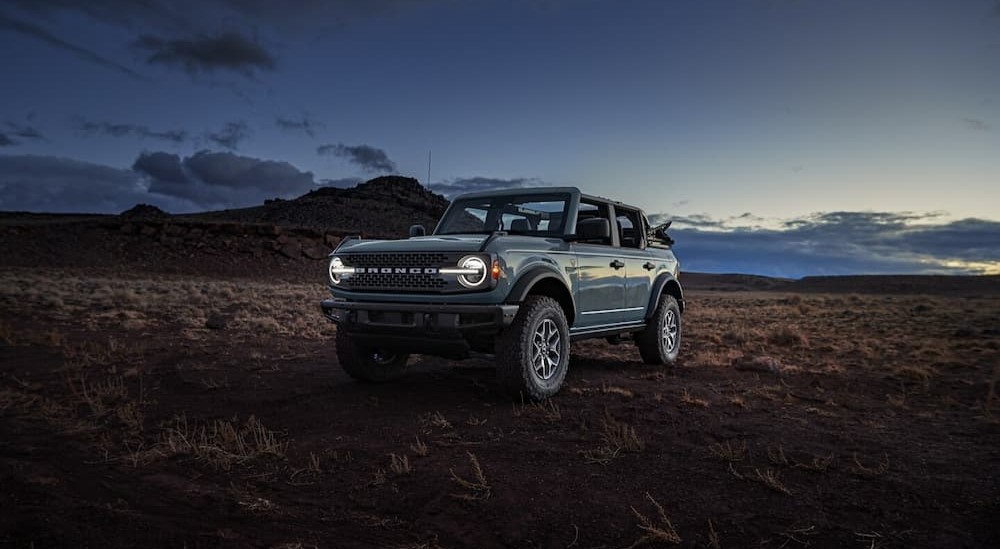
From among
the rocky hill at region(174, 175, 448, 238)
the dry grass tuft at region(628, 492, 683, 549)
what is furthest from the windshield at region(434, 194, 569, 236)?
the rocky hill at region(174, 175, 448, 238)

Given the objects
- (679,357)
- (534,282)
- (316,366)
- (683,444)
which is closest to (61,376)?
(316,366)

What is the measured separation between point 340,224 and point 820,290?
51.0 meters

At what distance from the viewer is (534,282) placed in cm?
605

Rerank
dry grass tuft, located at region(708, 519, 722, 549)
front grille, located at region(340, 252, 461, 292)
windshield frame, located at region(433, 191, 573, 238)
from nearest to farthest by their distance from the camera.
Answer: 1. dry grass tuft, located at region(708, 519, 722, 549)
2. front grille, located at region(340, 252, 461, 292)
3. windshield frame, located at region(433, 191, 573, 238)

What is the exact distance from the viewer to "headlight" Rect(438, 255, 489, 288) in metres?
5.68

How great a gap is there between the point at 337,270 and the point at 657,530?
446 centimetres

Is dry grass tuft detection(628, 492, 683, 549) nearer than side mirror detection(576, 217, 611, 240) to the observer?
Yes

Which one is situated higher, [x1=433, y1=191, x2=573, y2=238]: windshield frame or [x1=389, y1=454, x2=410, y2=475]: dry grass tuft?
[x1=433, y1=191, x2=573, y2=238]: windshield frame

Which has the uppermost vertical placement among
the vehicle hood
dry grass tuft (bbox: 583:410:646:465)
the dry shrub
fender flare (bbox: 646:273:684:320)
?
the vehicle hood

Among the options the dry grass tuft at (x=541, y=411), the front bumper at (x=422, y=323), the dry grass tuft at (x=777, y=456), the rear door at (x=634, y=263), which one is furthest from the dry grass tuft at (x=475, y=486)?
the rear door at (x=634, y=263)

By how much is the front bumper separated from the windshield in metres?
1.72

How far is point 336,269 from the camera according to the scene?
21.9ft

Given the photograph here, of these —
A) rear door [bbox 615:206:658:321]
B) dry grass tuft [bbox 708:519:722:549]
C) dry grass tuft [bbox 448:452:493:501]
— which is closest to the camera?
dry grass tuft [bbox 708:519:722:549]

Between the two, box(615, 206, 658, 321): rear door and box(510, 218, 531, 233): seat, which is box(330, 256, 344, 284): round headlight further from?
box(615, 206, 658, 321): rear door
